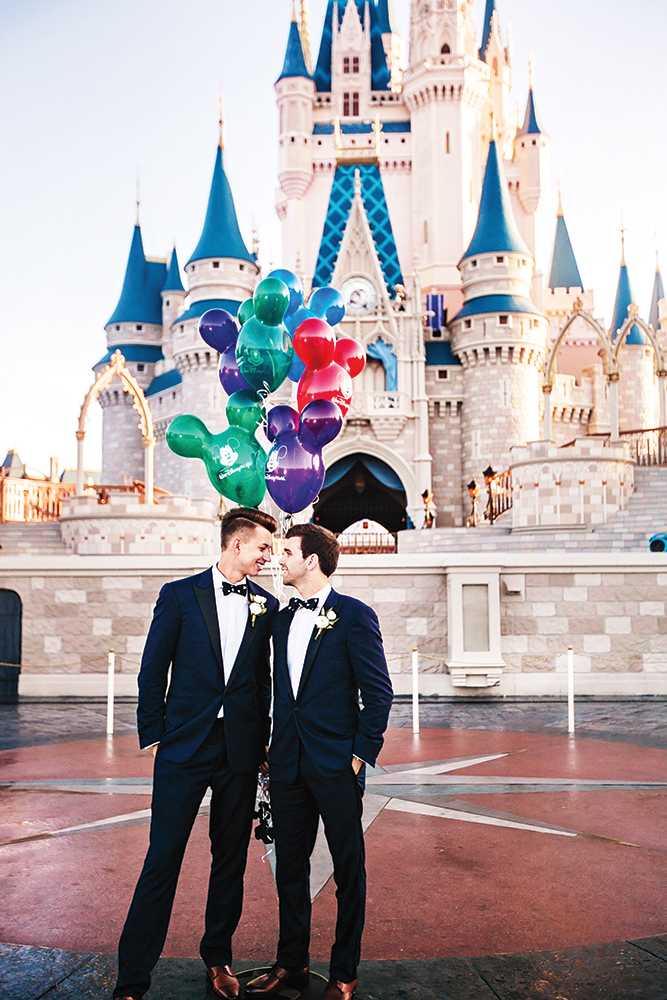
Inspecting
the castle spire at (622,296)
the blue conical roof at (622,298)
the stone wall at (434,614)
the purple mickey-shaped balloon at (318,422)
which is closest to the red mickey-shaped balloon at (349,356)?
the purple mickey-shaped balloon at (318,422)

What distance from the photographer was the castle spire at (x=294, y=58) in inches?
1412

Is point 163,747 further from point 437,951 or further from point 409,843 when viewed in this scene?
point 409,843

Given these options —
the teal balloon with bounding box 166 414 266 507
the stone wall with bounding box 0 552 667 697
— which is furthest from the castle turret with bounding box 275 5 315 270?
the teal balloon with bounding box 166 414 266 507

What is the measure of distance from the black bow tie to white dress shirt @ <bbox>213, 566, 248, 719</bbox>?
158 millimetres

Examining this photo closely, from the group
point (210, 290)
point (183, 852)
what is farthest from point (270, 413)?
point (210, 290)

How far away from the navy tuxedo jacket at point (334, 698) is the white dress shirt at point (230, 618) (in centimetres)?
13

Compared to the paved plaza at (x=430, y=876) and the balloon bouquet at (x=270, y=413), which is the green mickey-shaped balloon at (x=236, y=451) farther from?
the paved plaza at (x=430, y=876)

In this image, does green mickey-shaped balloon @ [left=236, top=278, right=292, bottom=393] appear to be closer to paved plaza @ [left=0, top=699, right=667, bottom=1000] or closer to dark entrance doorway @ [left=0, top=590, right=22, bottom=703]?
paved plaza @ [left=0, top=699, right=667, bottom=1000]

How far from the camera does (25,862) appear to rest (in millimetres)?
3867

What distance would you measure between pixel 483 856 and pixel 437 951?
1079 mm

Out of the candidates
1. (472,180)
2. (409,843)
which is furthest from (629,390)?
(409,843)

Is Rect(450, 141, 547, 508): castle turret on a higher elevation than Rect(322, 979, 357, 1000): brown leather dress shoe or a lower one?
higher

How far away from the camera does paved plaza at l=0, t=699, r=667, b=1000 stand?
2.79 metres

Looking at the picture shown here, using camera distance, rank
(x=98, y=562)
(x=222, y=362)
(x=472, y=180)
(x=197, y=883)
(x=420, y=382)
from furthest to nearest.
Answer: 1. (x=472, y=180)
2. (x=420, y=382)
3. (x=98, y=562)
4. (x=222, y=362)
5. (x=197, y=883)
